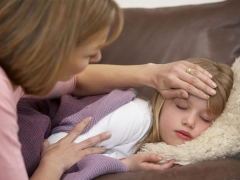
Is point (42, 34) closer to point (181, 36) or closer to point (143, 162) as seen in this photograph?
point (143, 162)

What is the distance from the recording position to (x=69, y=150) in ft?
4.24

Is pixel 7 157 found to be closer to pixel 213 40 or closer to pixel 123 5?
pixel 213 40

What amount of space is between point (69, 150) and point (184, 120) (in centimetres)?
40

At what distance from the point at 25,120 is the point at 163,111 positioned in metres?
0.47

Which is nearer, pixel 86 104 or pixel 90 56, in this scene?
pixel 90 56

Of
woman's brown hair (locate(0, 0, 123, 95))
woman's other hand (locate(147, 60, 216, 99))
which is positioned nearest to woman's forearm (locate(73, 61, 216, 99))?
woman's other hand (locate(147, 60, 216, 99))

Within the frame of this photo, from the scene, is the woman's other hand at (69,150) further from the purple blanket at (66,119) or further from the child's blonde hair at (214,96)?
the child's blonde hair at (214,96)

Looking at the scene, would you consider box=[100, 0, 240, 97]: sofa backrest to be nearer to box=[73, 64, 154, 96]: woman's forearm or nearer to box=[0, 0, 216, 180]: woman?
box=[73, 64, 154, 96]: woman's forearm

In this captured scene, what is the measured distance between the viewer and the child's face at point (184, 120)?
1.42m

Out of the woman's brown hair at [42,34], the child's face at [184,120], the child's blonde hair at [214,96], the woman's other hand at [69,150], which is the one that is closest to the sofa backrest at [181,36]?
the child's blonde hair at [214,96]

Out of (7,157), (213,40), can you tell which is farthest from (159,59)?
(7,157)

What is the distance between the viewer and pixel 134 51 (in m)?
1.67

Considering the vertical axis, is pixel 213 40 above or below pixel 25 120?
above

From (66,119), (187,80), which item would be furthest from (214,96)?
(66,119)
